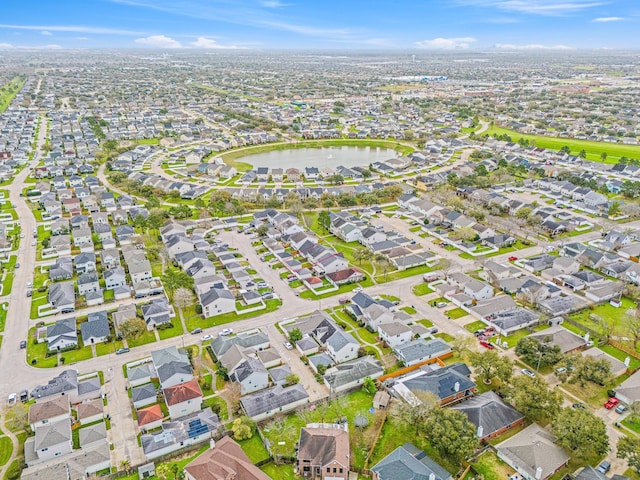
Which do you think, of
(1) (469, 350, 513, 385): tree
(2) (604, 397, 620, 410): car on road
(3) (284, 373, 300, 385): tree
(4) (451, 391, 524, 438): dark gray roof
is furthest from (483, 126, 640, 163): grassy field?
(3) (284, 373, 300, 385): tree

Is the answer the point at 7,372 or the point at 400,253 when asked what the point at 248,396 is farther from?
the point at 400,253

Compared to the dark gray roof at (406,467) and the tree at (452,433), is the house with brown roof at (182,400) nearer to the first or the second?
the dark gray roof at (406,467)

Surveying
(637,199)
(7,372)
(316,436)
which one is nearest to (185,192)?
(7,372)

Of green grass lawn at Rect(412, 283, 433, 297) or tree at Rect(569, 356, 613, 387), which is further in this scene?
green grass lawn at Rect(412, 283, 433, 297)

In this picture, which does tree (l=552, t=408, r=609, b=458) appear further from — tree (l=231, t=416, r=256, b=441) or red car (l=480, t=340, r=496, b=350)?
tree (l=231, t=416, r=256, b=441)

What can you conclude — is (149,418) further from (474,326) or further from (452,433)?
(474,326)

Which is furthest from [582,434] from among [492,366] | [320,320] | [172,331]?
[172,331]
